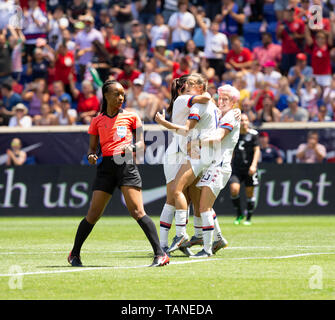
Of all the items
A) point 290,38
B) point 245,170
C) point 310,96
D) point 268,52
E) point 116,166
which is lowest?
point 245,170

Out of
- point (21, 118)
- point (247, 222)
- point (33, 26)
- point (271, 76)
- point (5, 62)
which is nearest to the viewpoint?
point (247, 222)

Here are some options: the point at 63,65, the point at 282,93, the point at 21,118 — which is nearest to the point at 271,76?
the point at 282,93

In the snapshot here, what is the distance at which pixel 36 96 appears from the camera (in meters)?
25.8

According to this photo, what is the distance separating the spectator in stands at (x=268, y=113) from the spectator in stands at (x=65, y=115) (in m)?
5.28

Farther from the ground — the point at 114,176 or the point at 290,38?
the point at 290,38

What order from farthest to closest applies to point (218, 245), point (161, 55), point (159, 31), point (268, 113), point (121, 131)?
point (159, 31) → point (161, 55) → point (268, 113) → point (218, 245) → point (121, 131)

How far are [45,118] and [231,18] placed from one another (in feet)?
23.8

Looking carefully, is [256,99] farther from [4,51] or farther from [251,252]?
[251,252]

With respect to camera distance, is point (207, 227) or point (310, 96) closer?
point (207, 227)

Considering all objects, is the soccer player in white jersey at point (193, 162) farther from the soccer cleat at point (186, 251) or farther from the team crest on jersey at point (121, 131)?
the team crest on jersey at point (121, 131)

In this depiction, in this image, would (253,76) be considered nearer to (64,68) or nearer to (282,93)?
(282,93)

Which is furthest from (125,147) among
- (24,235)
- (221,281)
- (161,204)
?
(161,204)

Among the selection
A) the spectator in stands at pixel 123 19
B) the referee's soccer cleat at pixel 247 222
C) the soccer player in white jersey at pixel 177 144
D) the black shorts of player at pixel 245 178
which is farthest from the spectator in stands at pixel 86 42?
the soccer player in white jersey at pixel 177 144
